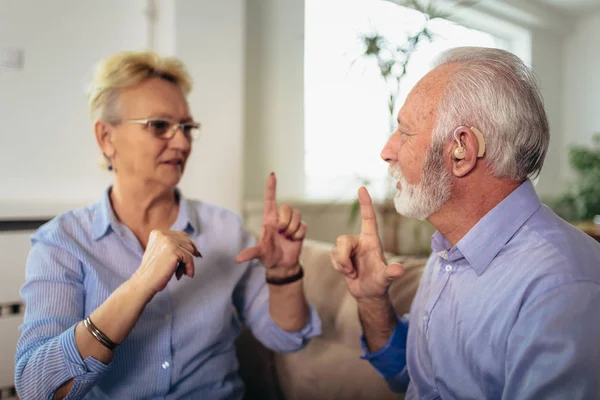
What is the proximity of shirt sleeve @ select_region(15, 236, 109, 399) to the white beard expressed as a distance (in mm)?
758

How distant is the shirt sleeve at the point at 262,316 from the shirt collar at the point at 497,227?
66 cm

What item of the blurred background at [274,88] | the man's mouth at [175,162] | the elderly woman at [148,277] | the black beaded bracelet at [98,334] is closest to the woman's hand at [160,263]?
the elderly woman at [148,277]

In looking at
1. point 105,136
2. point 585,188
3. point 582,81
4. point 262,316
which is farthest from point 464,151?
point 582,81

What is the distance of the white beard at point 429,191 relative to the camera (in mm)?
1001

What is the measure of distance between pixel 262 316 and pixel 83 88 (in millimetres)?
1485

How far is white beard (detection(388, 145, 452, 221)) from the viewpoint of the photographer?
3.28ft

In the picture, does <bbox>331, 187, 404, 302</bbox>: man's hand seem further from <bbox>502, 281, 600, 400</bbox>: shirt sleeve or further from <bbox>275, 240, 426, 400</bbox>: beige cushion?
<bbox>502, 281, 600, 400</bbox>: shirt sleeve

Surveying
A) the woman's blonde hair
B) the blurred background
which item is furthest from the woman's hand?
the blurred background

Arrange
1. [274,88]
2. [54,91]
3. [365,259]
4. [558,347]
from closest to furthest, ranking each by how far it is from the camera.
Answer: [558,347] < [365,259] < [54,91] < [274,88]

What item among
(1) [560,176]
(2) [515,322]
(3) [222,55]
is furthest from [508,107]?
(1) [560,176]

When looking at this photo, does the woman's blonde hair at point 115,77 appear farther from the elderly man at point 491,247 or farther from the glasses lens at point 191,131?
the elderly man at point 491,247

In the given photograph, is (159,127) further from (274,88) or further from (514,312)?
(274,88)

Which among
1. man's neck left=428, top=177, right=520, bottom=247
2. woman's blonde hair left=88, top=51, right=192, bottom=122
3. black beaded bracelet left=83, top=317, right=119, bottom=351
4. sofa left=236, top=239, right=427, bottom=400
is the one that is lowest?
sofa left=236, top=239, right=427, bottom=400

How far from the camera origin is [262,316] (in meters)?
1.53
